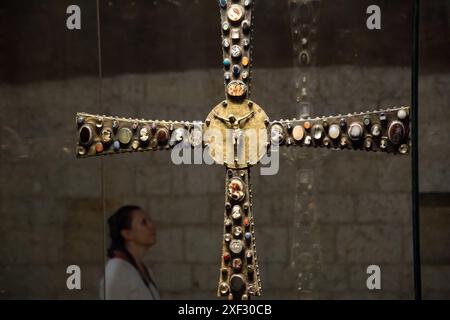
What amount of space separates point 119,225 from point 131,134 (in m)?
0.38

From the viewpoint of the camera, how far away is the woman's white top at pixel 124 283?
145 inches

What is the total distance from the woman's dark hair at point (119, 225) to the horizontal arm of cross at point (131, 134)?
253 millimetres

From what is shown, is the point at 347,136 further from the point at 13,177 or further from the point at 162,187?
the point at 13,177

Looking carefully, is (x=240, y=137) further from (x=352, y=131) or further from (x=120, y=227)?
(x=120, y=227)

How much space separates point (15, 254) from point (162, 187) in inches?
26.3

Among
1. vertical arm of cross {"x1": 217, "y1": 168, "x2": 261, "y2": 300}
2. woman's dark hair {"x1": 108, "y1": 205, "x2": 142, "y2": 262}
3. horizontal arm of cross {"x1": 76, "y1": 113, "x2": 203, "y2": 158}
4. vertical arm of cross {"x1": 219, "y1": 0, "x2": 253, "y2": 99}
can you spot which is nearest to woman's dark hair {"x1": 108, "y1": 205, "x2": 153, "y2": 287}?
woman's dark hair {"x1": 108, "y1": 205, "x2": 142, "y2": 262}

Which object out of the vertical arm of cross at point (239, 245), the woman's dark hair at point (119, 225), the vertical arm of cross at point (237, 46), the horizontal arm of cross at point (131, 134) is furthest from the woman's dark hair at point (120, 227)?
the vertical arm of cross at point (237, 46)

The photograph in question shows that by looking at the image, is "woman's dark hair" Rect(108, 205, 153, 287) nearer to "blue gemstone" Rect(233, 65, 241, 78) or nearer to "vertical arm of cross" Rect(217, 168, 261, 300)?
"vertical arm of cross" Rect(217, 168, 261, 300)

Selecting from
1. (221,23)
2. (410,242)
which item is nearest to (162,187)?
(221,23)

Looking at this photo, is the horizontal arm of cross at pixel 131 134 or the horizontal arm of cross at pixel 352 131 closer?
the horizontal arm of cross at pixel 352 131

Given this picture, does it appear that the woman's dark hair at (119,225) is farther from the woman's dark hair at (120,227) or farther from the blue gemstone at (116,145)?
the blue gemstone at (116,145)

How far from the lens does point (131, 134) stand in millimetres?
3607

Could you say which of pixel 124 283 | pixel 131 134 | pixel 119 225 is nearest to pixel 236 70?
pixel 131 134

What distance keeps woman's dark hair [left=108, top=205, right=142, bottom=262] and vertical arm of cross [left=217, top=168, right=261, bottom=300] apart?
42cm
